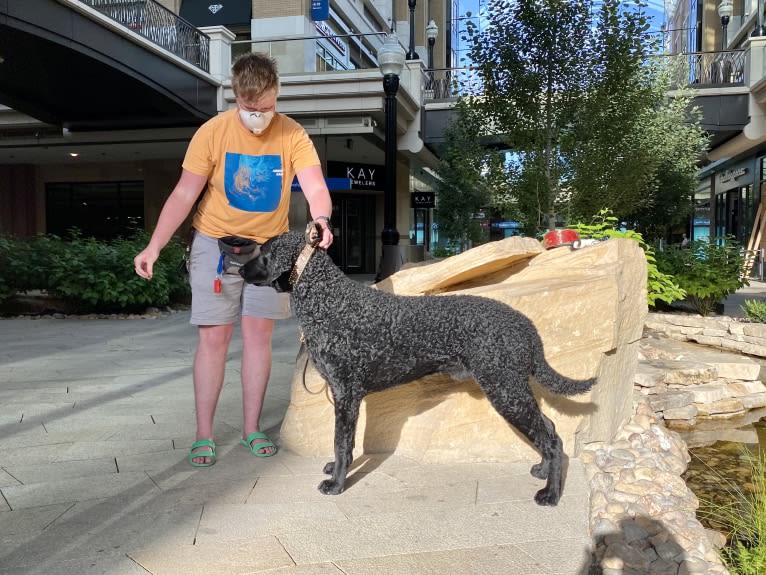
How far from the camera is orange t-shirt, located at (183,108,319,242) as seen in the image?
290 cm

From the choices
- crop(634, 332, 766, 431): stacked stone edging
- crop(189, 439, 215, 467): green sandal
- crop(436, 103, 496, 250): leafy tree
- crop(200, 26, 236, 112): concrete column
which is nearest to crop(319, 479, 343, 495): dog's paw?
crop(189, 439, 215, 467): green sandal

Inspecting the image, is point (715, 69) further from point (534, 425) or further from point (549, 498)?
point (549, 498)

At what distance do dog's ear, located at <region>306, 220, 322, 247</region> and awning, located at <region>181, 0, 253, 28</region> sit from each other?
1800cm

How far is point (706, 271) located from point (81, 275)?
956 cm

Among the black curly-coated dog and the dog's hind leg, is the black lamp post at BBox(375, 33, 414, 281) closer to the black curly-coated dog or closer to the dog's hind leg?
the black curly-coated dog

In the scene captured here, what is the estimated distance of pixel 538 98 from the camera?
8977mm

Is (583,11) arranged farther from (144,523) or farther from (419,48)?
(419,48)

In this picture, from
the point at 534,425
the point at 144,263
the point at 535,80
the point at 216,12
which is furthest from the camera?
the point at 216,12

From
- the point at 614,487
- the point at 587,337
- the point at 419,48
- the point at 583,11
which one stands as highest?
the point at 419,48

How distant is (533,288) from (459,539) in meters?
1.46

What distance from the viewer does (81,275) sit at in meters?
9.01

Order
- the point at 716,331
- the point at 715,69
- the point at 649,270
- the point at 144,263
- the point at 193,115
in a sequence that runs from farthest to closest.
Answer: the point at 715,69, the point at 193,115, the point at 649,270, the point at 716,331, the point at 144,263

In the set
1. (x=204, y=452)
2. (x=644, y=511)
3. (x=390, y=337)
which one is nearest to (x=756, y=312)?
(x=644, y=511)

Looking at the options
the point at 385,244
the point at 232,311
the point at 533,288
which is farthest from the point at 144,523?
the point at 385,244
